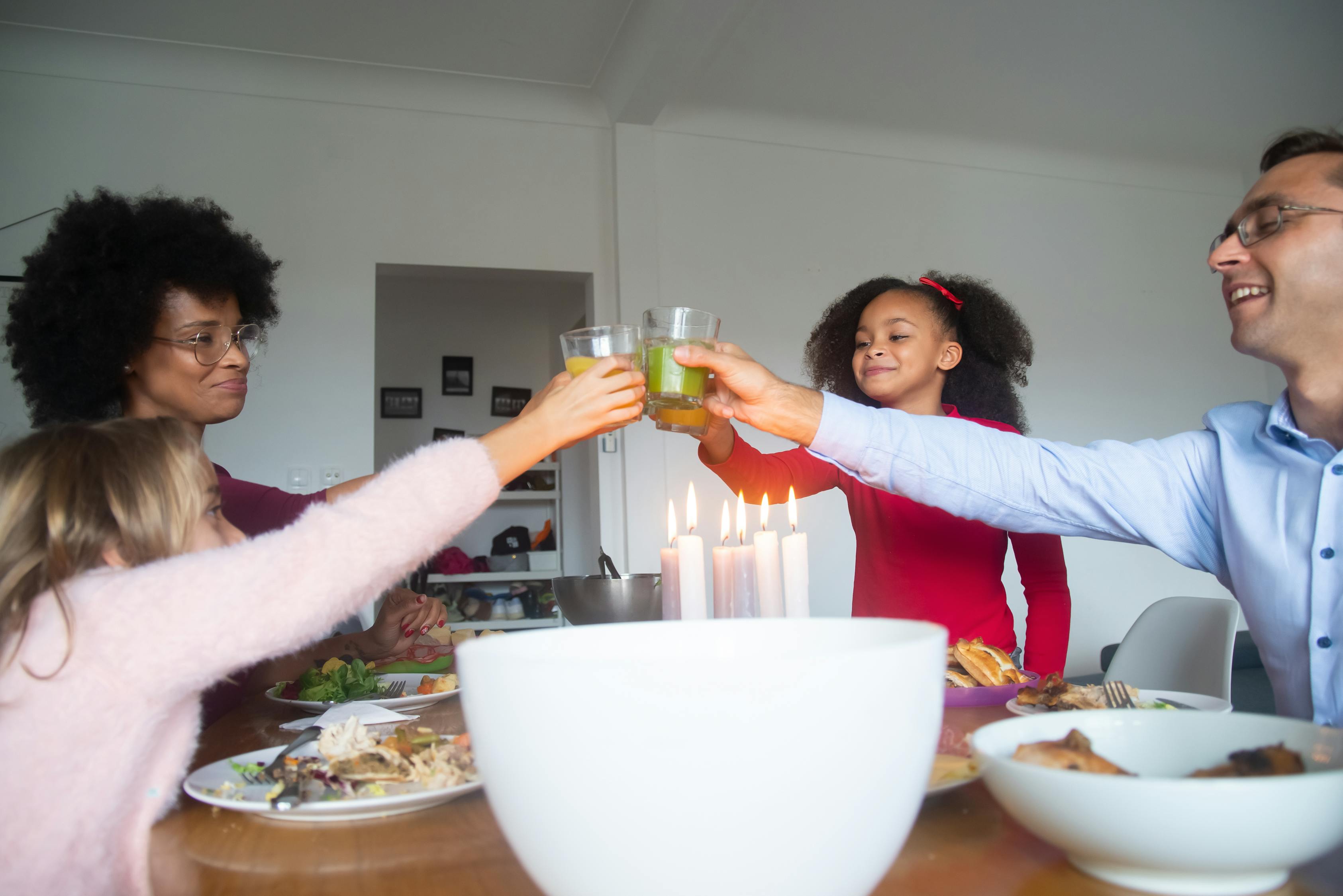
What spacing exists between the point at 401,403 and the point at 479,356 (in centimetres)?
63

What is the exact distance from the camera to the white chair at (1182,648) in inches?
59.7

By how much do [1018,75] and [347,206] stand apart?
3047 millimetres

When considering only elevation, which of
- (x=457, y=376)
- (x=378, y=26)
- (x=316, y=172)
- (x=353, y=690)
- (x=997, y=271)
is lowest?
(x=353, y=690)

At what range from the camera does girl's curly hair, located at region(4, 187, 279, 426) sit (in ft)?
5.02

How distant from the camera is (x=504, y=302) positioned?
240 inches

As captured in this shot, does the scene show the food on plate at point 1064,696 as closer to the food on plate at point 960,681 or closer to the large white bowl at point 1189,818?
the food on plate at point 960,681

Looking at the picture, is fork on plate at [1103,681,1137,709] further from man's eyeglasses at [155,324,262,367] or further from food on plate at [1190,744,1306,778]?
man's eyeglasses at [155,324,262,367]

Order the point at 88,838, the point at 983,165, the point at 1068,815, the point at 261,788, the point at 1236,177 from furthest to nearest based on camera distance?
the point at 1236,177
the point at 983,165
the point at 261,788
the point at 88,838
the point at 1068,815

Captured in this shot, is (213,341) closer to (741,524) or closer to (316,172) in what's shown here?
(741,524)

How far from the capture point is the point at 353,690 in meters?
1.15

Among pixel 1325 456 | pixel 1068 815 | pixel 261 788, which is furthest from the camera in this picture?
pixel 1325 456

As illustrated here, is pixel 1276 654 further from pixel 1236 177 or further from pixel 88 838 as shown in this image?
pixel 1236 177

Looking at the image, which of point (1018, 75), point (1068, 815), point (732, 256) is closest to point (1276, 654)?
point (1068, 815)

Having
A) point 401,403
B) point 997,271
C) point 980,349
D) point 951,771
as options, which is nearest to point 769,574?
point 951,771
